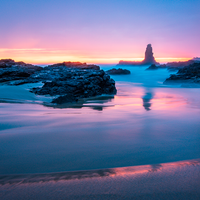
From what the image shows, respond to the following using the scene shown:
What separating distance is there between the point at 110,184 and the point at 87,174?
0.73ft

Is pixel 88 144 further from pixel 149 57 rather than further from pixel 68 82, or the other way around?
pixel 149 57

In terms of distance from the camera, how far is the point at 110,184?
126cm

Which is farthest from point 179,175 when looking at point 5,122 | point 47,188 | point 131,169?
point 5,122

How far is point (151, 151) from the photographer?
73.1 inches

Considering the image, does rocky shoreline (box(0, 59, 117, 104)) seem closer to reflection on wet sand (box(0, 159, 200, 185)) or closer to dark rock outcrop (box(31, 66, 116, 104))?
dark rock outcrop (box(31, 66, 116, 104))

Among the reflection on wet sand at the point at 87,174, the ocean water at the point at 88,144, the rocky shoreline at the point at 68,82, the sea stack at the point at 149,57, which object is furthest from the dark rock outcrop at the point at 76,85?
the sea stack at the point at 149,57

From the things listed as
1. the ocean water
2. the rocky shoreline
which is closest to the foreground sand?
the ocean water

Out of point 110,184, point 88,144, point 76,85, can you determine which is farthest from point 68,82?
point 110,184

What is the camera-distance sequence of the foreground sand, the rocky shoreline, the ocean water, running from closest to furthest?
the foreground sand
the ocean water
the rocky shoreline

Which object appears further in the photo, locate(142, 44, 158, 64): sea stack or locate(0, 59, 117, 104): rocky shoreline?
locate(142, 44, 158, 64): sea stack

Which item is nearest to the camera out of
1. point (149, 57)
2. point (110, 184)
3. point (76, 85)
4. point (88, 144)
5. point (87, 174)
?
point (110, 184)

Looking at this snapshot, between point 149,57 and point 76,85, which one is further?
point 149,57

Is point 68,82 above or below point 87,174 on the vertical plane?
below

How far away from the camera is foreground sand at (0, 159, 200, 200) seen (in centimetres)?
115
